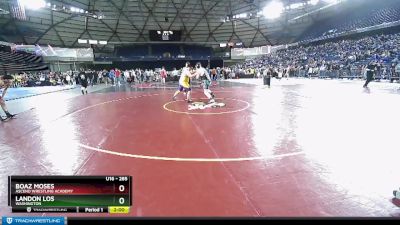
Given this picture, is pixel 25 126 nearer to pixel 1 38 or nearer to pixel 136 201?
pixel 136 201

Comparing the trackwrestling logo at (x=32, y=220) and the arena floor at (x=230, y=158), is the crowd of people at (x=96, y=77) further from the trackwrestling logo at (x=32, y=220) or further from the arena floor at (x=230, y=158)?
the trackwrestling logo at (x=32, y=220)

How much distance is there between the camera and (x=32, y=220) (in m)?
2.28

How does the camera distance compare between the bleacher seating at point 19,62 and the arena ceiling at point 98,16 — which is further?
the arena ceiling at point 98,16

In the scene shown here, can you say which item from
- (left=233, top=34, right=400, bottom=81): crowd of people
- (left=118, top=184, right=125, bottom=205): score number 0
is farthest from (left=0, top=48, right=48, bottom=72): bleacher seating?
(left=118, top=184, right=125, bottom=205): score number 0

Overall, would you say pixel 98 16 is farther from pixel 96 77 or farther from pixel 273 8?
pixel 273 8

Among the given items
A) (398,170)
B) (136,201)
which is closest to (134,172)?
(136,201)

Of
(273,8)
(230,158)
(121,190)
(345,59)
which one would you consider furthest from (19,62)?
(121,190)

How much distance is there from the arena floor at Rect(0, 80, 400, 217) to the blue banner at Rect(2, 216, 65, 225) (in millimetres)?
1012
